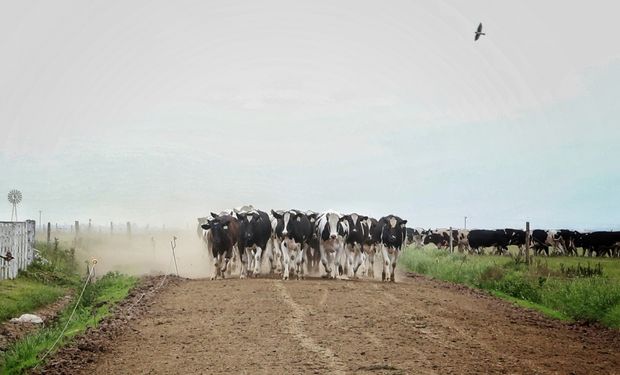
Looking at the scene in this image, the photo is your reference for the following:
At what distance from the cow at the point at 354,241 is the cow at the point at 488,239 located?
1030 inches

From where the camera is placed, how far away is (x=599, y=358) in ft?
47.1

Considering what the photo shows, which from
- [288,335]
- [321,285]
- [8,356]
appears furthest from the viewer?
[321,285]

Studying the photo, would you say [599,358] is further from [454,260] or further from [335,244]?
[454,260]

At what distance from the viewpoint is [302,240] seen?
29500mm

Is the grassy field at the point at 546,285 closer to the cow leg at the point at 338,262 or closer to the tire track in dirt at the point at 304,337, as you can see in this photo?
the cow leg at the point at 338,262

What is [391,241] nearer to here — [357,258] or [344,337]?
[357,258]

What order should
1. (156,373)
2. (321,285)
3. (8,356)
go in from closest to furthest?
(156,373) → (8,356) → (321,285)

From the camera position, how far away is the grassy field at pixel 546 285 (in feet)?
68.4

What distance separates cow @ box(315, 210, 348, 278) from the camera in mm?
29312

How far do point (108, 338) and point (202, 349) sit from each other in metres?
3.02

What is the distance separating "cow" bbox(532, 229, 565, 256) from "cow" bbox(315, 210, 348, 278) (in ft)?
91.0

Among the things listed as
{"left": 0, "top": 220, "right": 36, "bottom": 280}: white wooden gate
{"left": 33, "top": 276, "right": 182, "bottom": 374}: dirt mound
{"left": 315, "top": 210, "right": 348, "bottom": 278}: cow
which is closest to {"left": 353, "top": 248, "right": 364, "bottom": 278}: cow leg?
{"left": 315, "top": 210, "right": 348, "bottom": 278}: cow

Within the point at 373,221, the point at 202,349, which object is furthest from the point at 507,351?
the point at 373,221

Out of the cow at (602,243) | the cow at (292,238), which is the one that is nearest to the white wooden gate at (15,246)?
the cow at (292,238)
